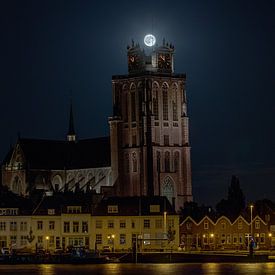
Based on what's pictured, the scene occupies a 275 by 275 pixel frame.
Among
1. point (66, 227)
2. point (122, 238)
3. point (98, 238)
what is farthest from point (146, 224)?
point (66, 227)

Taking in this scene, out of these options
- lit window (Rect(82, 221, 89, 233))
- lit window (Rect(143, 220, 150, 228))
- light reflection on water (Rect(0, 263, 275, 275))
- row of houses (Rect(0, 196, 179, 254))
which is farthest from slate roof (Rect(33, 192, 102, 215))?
light reflection on water (Rect(0, 263, 275, 275))

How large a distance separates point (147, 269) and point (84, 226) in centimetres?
4733

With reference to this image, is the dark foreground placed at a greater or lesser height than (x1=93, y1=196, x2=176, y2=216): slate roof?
lesser

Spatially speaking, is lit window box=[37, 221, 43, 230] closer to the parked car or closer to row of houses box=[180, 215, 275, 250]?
the parked car

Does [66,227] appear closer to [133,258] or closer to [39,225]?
[39,225]

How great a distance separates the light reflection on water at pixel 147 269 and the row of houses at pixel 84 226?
106 feet

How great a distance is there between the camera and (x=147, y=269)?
138750 mm

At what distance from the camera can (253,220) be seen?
19088 cm

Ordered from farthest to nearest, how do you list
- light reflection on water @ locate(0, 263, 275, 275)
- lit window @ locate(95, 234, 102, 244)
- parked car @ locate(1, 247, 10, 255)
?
1. lit window @ locate(95, 234, 102, 244)
2. parked car @ locate(1, 247, 10, 255)
3. light reflection on water @ locate(0, 263, 275, 275)

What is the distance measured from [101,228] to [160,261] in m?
30.8

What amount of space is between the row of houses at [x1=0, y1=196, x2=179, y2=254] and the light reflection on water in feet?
106

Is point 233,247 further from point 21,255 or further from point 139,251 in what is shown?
point 21,255

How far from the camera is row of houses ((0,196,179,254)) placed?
604 ft

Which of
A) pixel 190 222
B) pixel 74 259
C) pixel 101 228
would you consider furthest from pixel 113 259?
pixel 190 222
